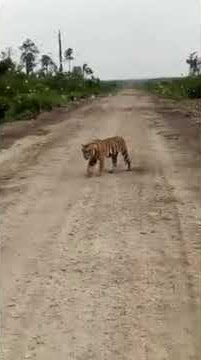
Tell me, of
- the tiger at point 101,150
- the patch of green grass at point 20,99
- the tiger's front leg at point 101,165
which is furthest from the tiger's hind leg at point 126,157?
the patch of green grass at point 20,99

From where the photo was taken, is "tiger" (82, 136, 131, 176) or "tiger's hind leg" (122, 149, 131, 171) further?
"tiger's hind leg" (122, 149, 131, 171)

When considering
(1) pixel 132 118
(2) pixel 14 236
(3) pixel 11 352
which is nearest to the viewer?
(3) pixel 11 352

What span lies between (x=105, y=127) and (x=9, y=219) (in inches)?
460

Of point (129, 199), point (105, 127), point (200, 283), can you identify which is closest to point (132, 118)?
point (105, 127)

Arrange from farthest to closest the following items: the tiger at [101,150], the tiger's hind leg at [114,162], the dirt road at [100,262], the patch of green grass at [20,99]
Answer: the patch of green grass at [20,99] → the tiger's hind leg at [114,162] → the tiger at [101,150] → the dirt road at [100,262]

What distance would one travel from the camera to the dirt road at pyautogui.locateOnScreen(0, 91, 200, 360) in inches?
174

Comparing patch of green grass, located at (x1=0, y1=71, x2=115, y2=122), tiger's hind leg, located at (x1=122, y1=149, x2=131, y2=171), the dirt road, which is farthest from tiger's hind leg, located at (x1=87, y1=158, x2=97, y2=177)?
patch of green grass, located at (x1=0, y1=71, x2=115, y2=122)

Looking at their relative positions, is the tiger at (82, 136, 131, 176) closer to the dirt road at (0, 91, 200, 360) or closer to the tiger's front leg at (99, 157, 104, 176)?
the tiger's front leg at (99, 157, 104, 176)

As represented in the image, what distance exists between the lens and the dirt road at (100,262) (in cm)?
443

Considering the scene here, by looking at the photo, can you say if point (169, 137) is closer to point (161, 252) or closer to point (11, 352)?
point (161, 252)

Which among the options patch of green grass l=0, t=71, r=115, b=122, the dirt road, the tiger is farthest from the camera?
patch of green grass l=0, t=71, r=115, b=122

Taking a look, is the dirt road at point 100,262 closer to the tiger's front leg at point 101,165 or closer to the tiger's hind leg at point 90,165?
the tiger's hind leg at point 90,165

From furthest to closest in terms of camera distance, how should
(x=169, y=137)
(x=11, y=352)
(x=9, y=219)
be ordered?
(x=169, y=137)
(x=9, y=219)
(x=11, y=352)

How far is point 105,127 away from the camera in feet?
63.7
